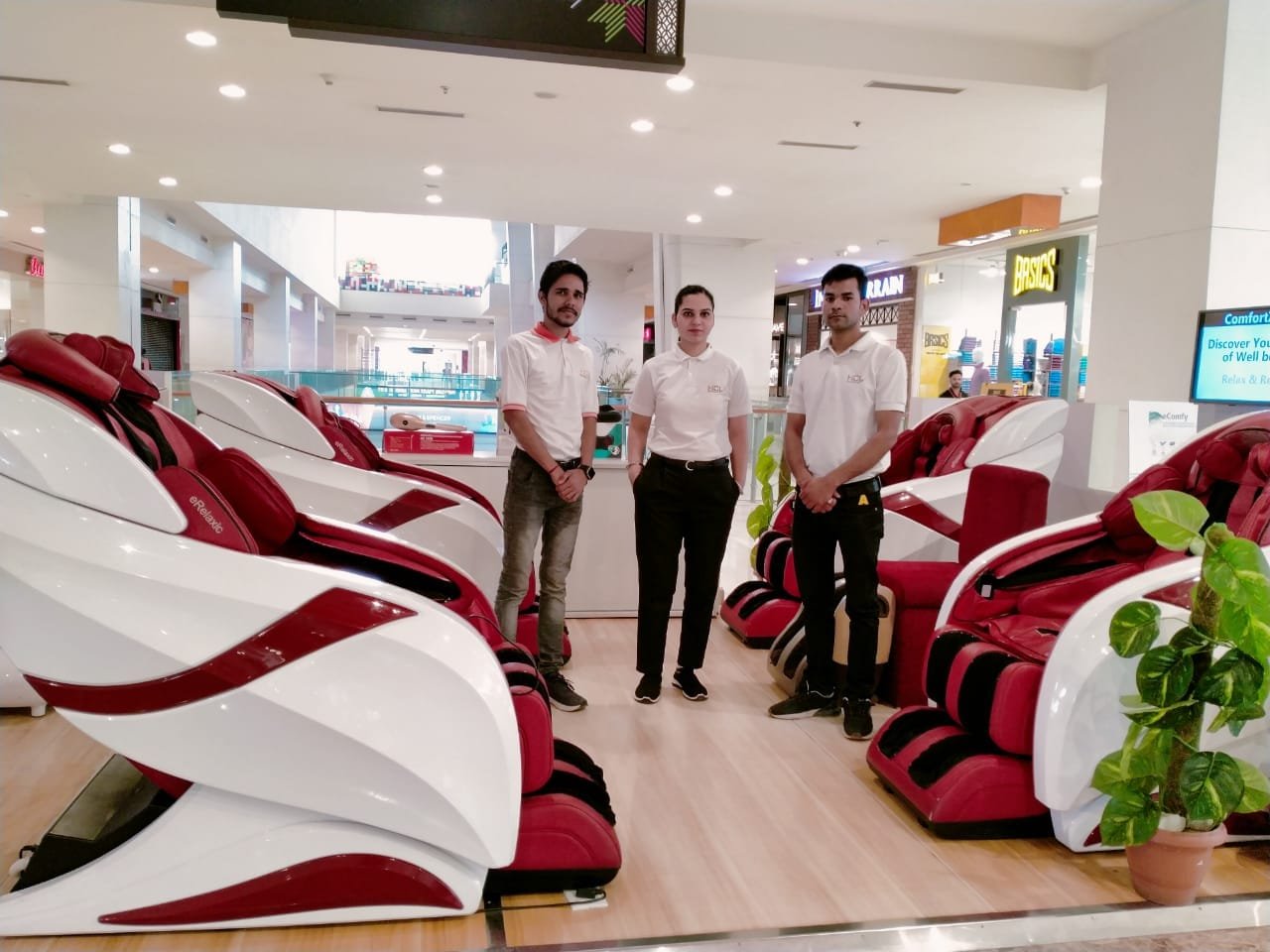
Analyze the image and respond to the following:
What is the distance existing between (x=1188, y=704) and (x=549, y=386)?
7.24 feet

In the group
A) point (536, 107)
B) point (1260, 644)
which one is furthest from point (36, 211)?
point (1260, 644)

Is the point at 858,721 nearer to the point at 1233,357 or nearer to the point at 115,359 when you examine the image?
the point at 1233,357

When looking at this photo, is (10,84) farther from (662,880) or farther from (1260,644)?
(1260,644)

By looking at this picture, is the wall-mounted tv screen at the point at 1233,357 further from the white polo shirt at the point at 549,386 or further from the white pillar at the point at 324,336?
the white pillar at the point at 324,336

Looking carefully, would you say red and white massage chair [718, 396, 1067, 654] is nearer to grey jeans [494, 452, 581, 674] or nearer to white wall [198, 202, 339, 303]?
grey jeans [494, 452, 581, 674]

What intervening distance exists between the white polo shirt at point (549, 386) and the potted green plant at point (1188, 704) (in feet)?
6.41

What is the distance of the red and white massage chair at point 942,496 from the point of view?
4.22m

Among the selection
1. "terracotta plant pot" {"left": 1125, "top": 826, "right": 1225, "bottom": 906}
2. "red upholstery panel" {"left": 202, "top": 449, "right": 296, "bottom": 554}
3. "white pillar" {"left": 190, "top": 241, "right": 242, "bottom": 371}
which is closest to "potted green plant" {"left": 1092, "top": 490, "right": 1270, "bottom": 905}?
"terracotta plant pot" {"left": 1125, "top": 826, "right": 1225, "bottom": 906}

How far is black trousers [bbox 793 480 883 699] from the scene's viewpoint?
323 centimetres

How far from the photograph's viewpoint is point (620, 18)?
10.8 feet

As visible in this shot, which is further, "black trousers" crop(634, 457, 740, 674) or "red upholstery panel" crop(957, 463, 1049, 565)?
"red upholstery panel" crop(957, 463, 1049, 565)

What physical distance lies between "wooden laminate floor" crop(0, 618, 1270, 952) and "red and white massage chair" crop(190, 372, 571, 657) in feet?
2.95

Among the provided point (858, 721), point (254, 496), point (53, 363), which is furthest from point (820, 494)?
point (53, 363)

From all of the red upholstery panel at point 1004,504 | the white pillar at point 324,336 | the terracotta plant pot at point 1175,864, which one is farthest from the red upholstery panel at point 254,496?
the white pillar at point 324,336
